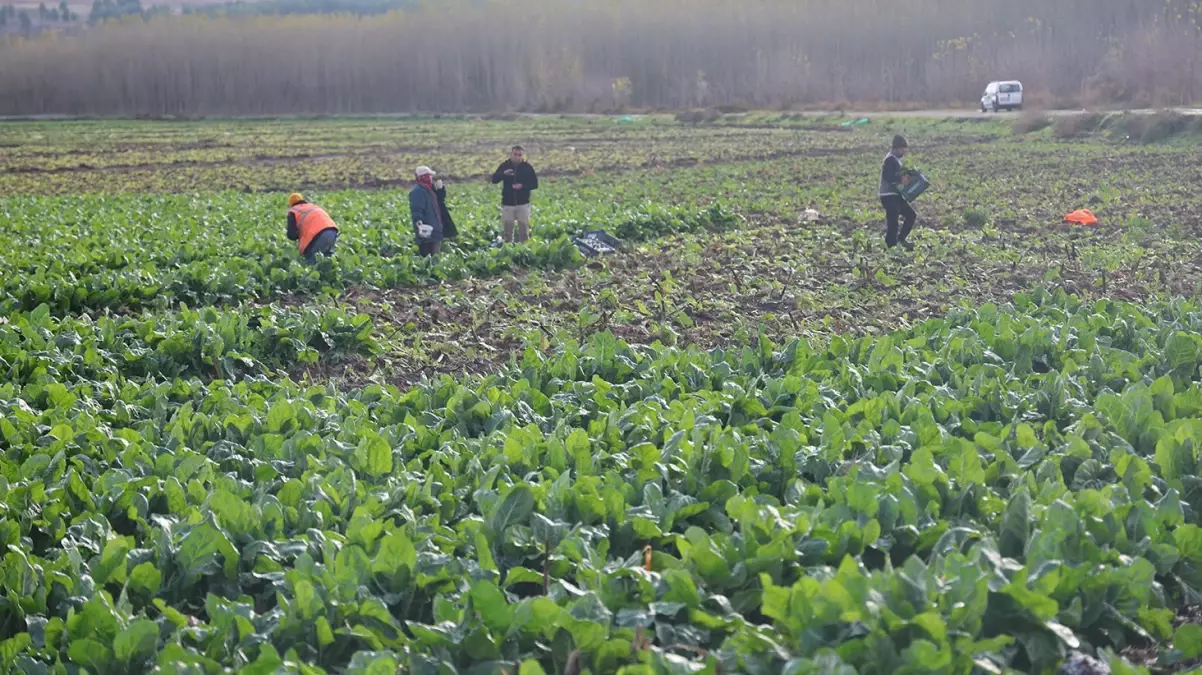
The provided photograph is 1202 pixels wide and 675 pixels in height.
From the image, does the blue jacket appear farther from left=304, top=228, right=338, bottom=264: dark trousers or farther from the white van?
the white van

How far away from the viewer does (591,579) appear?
4.14m

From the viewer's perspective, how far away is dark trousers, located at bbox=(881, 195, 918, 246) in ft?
51.3

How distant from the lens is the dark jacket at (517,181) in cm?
1599

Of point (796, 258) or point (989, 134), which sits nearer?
point (796, 258)

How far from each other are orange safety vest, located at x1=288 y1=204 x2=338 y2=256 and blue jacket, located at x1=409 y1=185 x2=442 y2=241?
101 cm

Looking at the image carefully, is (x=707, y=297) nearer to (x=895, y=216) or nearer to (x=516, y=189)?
(x=895, y=216)

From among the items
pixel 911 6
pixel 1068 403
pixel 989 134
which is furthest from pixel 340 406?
pixel 911 6

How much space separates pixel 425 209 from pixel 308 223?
1.43 m

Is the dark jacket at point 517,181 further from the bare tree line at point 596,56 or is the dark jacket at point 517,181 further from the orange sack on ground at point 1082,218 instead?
the bare tree line at point 596,56

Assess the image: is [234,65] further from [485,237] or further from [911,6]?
[485,237]

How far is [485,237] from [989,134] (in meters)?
30.3

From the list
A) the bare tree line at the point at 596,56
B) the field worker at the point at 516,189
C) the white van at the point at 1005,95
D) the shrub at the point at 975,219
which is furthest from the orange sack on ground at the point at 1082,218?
the bare tree line at the point at 596,56

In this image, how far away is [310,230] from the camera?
47.1 ft

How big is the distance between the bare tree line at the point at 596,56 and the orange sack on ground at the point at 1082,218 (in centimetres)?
5244
